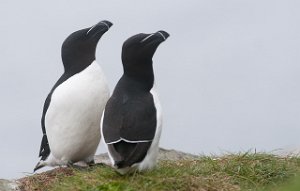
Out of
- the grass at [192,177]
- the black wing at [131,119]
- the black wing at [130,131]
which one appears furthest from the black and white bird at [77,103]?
the black wing at [130,131]

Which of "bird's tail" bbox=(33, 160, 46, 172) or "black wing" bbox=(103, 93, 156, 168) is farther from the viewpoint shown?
"bird's tail" bbox=(33, 160, 46, 172)

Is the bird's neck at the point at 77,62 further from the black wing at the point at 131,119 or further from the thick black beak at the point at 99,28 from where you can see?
the black wing at the point at 131,119

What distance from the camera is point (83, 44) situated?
11.5m

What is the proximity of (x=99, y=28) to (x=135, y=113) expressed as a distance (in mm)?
2551

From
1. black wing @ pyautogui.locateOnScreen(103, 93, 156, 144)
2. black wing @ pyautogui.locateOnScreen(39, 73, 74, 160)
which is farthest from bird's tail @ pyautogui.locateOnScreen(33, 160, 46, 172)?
black wing @ pyautogui.locateOnScreen(103, 93, 156, 144)

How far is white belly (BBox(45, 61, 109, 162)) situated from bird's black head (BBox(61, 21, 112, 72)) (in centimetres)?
24

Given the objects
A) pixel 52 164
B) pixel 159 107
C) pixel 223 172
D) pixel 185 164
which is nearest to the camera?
pixel 159 107

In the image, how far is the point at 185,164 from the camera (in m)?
11.1

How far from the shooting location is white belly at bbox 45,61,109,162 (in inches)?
428

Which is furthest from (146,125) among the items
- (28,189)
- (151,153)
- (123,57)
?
(28,189)

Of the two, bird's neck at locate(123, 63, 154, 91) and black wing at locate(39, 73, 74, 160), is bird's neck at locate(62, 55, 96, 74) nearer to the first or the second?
black wing at locate(39, 73, 74, 160)

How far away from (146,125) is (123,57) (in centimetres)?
117

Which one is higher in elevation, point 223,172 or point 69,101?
point 69,101

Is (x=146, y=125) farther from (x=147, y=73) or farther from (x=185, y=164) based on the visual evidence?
(x=185, y=164)
